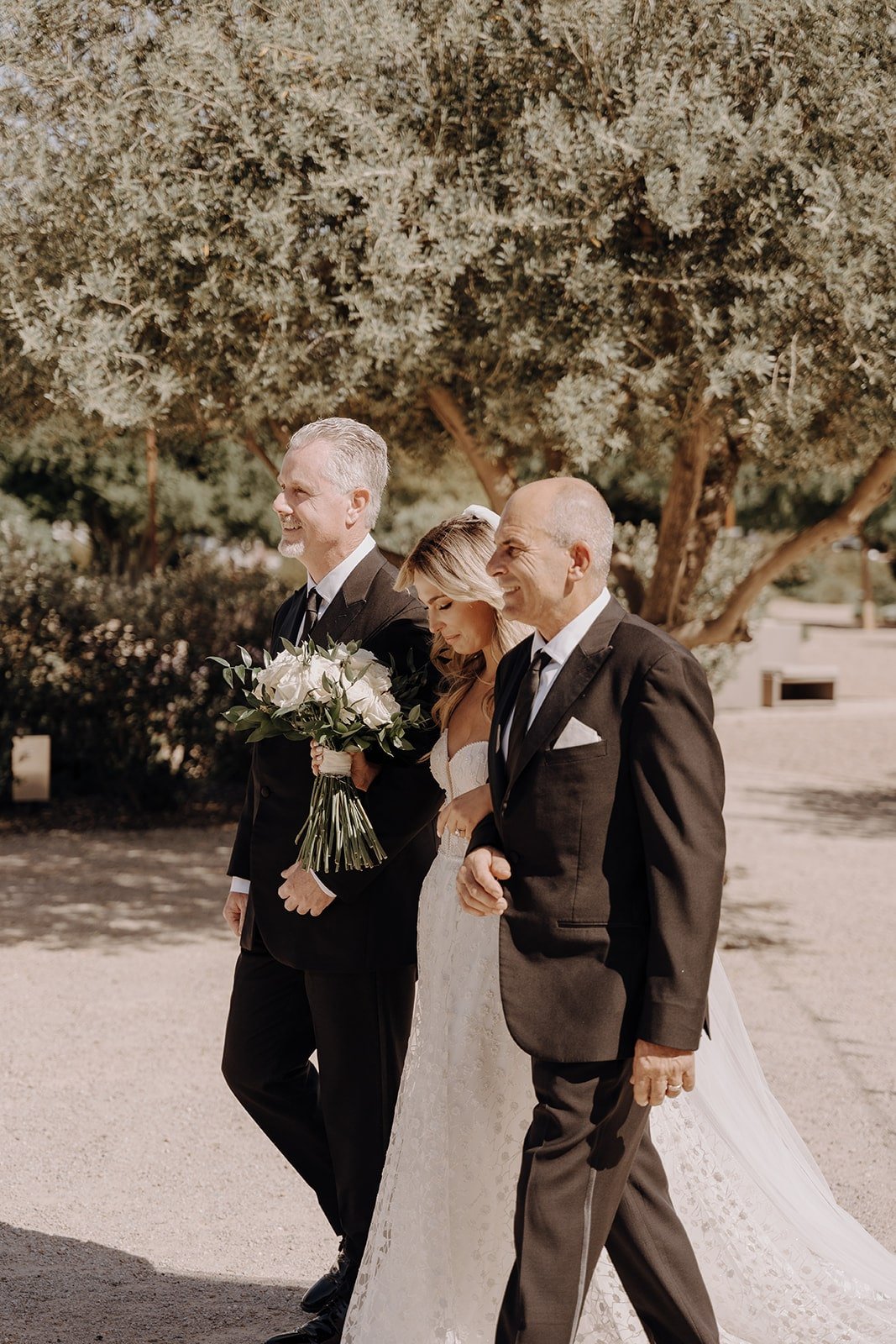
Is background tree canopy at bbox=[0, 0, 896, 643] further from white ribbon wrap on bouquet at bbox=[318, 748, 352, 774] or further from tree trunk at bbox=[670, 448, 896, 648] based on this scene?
white ribbon wrap on bouquet at bbox=[318, 748, 352, 774]

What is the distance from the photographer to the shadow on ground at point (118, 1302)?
354 centimetres

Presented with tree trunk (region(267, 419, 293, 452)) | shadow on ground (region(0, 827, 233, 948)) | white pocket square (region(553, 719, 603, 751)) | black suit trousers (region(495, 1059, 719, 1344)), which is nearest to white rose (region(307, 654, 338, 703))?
white pocket square (region(553, 719, 603, 751))

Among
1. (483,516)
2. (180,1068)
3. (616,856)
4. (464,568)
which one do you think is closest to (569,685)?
(616,856)

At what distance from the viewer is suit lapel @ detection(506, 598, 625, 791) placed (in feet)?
8.82

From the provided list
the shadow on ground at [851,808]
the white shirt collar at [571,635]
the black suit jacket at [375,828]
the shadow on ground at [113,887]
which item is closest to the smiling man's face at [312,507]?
the black suit jacket at [375,828]

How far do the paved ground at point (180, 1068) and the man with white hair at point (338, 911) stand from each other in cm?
55

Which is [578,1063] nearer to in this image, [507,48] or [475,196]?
[475,196]

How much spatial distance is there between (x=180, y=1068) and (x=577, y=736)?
3.66 metres

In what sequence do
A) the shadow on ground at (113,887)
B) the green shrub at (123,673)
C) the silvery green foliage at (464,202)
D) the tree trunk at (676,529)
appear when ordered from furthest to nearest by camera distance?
the green shrub at (123,673) < the shadow on ground at (113,887) < the tree trunk at (676,529) < the silvery green foliage at (464,202)

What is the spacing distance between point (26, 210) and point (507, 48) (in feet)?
7.62

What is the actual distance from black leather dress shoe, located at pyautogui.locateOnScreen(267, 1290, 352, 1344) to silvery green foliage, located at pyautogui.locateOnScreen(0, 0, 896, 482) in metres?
3.84

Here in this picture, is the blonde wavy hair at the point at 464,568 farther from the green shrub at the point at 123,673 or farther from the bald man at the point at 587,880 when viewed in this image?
the green shrub at the point at 123,673

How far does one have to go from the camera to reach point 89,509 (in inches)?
915

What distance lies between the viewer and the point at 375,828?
326cm
